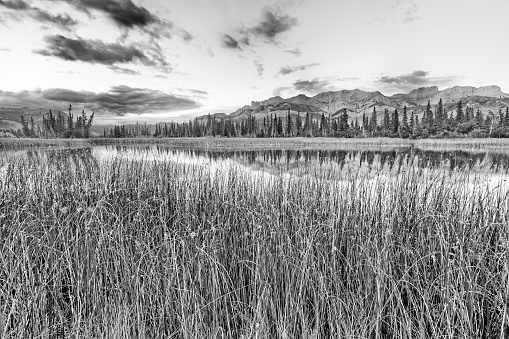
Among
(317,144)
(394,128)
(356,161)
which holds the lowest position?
(356,161)

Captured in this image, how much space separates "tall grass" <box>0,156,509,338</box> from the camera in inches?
124

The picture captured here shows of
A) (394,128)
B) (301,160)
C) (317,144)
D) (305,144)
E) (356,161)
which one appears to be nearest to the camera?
(301,160)

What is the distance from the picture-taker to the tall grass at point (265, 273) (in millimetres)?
3156

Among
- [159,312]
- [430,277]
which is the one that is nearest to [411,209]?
[430,277]

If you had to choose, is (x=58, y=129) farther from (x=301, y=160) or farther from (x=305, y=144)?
(x=301, y=160)

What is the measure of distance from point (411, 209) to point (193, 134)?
137 metres

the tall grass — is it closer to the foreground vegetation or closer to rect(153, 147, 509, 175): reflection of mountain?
rect(153, 147, 509, 175): reflection of mountain

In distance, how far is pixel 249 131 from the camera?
421ft

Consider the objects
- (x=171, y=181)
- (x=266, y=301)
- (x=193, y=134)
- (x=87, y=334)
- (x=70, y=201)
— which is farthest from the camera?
(x=193, y=134)

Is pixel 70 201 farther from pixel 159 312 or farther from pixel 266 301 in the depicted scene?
pixel 266 301

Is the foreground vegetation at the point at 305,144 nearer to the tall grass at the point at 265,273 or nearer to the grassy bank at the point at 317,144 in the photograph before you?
the grassy bank at the point at 317,144

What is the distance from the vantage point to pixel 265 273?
3699mm

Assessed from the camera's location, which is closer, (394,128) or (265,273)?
(265,273)

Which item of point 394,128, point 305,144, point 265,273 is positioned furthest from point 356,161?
point 394,128
